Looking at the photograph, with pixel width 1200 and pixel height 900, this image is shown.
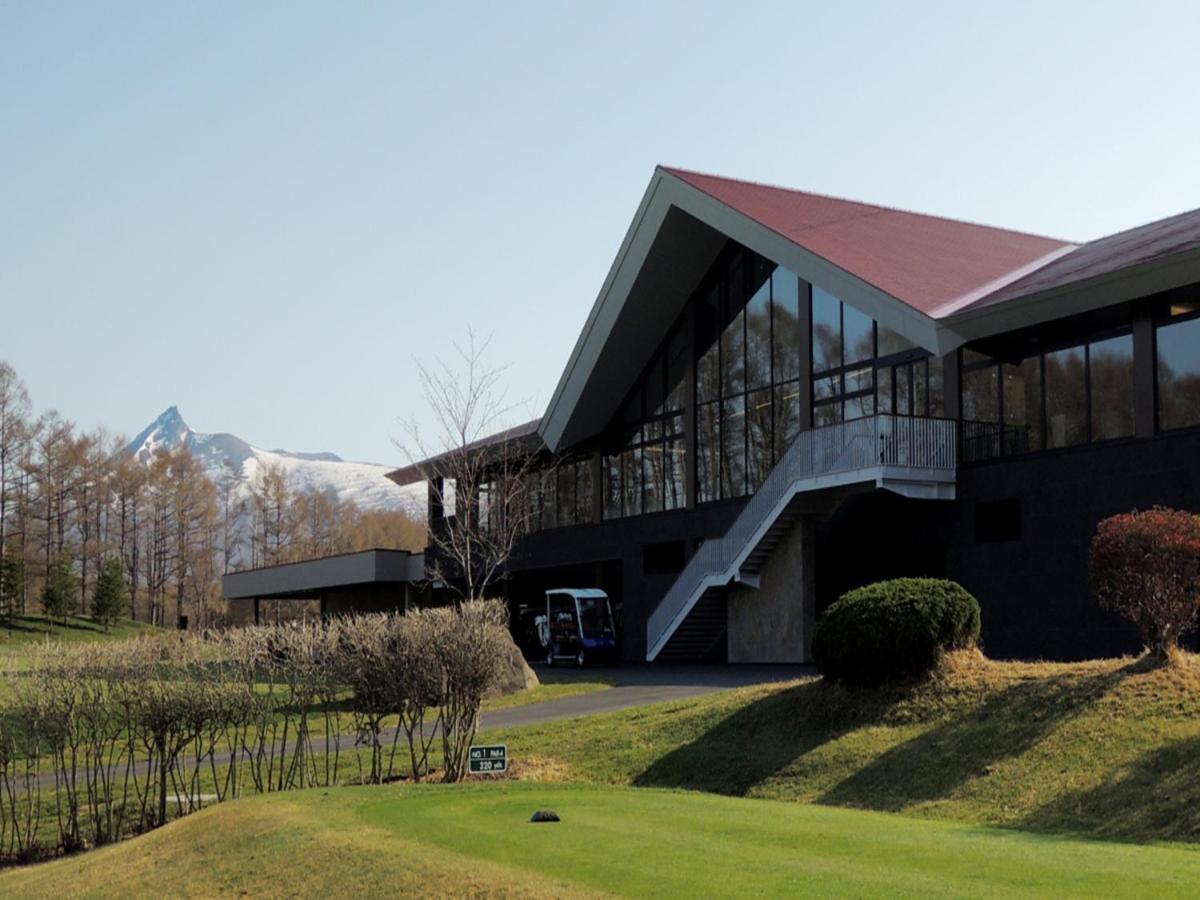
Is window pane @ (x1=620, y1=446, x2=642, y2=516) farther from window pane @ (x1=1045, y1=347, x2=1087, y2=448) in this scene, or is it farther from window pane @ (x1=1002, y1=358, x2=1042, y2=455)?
window pane @ (x1=1045, y1=347, x2=1087, y2=448)

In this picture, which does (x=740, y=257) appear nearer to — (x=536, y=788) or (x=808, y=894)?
(x=536, y=788)

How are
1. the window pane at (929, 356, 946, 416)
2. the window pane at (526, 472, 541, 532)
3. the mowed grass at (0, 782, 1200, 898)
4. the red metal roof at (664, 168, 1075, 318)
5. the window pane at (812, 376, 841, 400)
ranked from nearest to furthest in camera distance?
the mowed grass at (0, 782, 1200, 898) < the window pane at (929, 356, 946, 416) < the red metal roof at (664, 168, 1075, 318) < the window pane at (812, 376, 841, 400) < the window pane at (526, 472, 541, 532)

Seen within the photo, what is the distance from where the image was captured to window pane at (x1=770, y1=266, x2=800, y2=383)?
114 feet

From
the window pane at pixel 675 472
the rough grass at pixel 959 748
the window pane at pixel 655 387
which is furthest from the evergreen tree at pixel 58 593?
the rough grass at pixel 959 748

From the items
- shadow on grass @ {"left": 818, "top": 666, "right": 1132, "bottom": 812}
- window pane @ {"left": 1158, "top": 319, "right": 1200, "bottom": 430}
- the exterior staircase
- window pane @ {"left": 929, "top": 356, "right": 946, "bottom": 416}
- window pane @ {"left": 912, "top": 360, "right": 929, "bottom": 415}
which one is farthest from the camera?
the exterior staircase

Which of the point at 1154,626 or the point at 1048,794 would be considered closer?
the point at 1048,794

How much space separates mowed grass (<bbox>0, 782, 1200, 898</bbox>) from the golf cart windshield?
2430 cm

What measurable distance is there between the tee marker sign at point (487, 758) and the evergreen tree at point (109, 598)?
211 feet

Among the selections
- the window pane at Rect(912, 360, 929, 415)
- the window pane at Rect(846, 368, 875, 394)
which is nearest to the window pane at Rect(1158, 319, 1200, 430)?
the window pane at Rect(912, 360, 929, 415)

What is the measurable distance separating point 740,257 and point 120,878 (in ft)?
92.0

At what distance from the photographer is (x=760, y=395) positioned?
119 feet

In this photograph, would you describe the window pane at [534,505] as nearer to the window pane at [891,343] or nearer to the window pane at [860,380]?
the window pane at [860,380]

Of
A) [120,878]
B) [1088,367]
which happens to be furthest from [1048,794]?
[1088,367]

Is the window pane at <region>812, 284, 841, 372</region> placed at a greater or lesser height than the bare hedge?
greater
